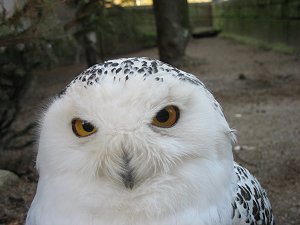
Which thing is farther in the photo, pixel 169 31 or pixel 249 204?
pixel 169 31

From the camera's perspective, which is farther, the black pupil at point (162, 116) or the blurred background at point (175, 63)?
the blurred background at point (175, 63)

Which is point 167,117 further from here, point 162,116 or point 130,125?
point 130,125

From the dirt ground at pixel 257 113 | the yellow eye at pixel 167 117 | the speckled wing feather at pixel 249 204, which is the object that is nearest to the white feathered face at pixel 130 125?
the yellow eye at pixel 167 117

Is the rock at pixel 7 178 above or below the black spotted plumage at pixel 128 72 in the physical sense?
below

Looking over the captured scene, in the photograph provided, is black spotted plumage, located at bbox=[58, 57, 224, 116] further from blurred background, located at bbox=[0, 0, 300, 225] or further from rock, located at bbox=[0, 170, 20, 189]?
rock, located at bbox=[0, 170, 20, 189]

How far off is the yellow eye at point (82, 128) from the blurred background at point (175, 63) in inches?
14.0

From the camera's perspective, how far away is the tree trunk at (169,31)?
327 inches

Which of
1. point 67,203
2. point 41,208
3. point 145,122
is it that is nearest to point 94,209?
point 67,203

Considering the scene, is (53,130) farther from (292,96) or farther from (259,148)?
(292,96)

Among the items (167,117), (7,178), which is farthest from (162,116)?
(7,178)

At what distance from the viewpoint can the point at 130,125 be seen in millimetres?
1425

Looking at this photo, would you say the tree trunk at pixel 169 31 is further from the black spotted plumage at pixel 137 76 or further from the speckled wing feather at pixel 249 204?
the black spotted plumage at pixel 137 76

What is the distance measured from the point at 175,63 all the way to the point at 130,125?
7.60 meters

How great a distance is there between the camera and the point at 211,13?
19.0 meters
